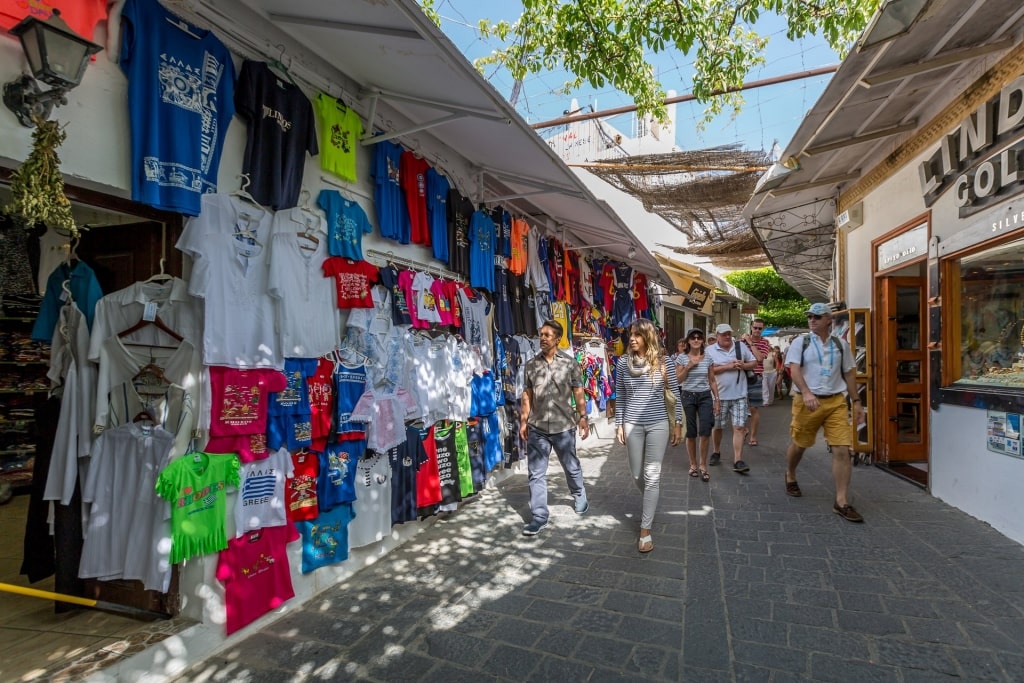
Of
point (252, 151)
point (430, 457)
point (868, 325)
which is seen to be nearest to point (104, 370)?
point (252, 151)

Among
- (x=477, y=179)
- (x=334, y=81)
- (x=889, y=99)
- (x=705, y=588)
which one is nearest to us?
(x=705, y=588)

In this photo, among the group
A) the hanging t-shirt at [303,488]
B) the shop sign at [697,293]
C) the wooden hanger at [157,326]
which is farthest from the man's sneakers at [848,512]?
the shop sign at [697,293]

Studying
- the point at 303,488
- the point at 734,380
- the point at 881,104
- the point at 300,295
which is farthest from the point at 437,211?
the point at 881,104

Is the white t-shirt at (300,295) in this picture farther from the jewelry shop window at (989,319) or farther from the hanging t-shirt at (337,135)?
the jewelry shop window at (989,319)

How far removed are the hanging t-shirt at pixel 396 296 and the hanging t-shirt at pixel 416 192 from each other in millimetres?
470

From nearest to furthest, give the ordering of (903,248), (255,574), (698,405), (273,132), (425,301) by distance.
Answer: (255,574) → (273,132) → (425,301) → (903,248) → (698,405)

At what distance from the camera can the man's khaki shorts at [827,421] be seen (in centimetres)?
484

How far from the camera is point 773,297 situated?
23.7 metres

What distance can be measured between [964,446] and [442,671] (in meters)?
4.92

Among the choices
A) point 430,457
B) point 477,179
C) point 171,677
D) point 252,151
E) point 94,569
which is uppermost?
point 477,179

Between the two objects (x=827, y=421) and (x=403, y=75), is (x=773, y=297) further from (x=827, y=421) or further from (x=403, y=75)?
(x=403, y=75)

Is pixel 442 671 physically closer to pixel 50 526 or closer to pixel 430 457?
pixel 430 457

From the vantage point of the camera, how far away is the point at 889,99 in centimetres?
527

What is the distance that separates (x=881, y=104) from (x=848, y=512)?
157 inches
